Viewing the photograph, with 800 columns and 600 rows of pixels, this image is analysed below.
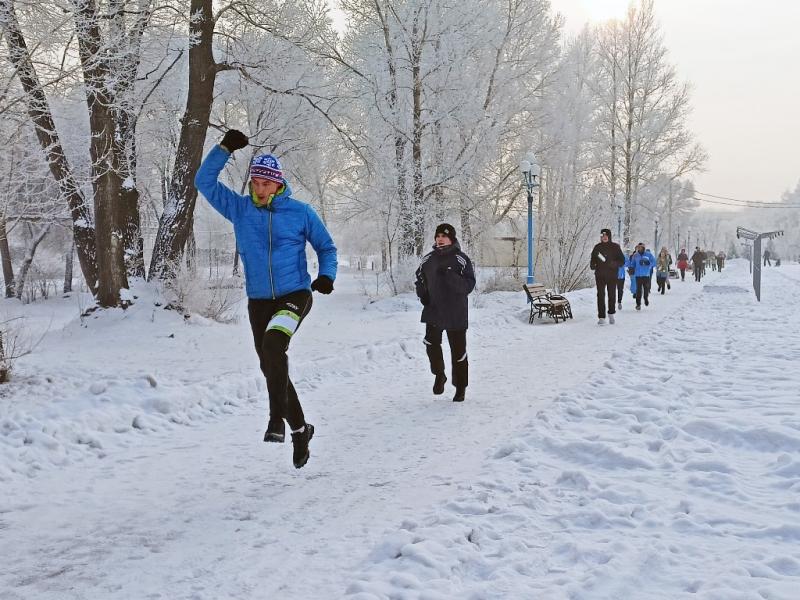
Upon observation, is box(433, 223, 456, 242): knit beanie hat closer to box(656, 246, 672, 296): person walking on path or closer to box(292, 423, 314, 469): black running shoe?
box(292, 423, 314, 469): black running shoe

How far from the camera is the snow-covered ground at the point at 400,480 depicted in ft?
9.25

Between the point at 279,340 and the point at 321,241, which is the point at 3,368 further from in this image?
the point at 321,241

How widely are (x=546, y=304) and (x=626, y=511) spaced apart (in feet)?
34.4

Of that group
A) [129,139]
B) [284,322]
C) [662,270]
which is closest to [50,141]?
[129,139]

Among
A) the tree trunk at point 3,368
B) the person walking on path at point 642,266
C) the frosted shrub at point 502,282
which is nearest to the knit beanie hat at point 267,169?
the tree trunk at point 3,368

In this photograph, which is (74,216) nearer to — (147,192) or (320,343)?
(320,343)

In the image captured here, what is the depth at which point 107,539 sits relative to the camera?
3352 mm

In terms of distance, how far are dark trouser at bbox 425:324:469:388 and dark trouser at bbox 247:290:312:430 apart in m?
2.65

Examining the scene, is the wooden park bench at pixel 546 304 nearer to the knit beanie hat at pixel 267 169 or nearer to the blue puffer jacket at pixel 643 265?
the blue puffer jacket at pixel 643 265

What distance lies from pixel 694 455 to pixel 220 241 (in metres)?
41.1

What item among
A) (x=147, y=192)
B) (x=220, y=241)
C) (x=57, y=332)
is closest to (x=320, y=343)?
(x=57, y=332)

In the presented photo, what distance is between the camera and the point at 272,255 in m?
4.20

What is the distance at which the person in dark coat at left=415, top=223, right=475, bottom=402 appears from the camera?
22.1ft

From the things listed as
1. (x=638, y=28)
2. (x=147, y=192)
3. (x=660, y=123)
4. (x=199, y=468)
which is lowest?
(x=199, y=468)
